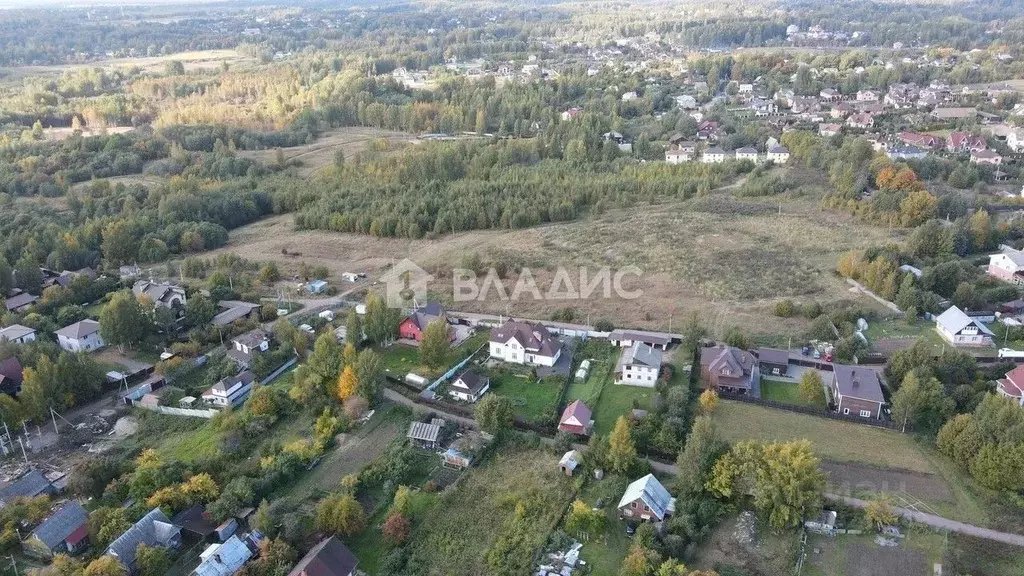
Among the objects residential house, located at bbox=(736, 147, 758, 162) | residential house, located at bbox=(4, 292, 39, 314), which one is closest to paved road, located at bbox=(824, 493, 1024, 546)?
residential house, located at bbox=(4, 292, 39, 314)

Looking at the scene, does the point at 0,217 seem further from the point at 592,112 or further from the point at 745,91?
the point at 745,91

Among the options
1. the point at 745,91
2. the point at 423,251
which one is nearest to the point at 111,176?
the point at 423,251

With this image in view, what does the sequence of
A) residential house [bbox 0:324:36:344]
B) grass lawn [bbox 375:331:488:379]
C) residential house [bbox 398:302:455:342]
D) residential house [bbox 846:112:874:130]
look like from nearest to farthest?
grass lawn [bbox 375:331:488:379], residential house [bbox 0:324:36:344], residential house [bbox 398:302:455:342], residential house [bbox 846:112:874:130]

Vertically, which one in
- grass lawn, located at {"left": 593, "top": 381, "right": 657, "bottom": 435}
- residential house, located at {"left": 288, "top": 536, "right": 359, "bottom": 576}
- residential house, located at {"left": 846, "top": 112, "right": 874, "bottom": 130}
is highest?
residential house, located at {"left": 846, "top": 112, "right": 874, "bottom": 130}

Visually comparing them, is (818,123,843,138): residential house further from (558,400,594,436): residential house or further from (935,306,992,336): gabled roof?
(558,400,594,436): residential house

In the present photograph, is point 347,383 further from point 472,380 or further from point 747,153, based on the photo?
point 747,153

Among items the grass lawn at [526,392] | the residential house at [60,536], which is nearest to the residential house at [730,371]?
the grass lawn at [526,392]

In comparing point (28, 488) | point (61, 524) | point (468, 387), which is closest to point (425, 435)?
point (468, 387)
